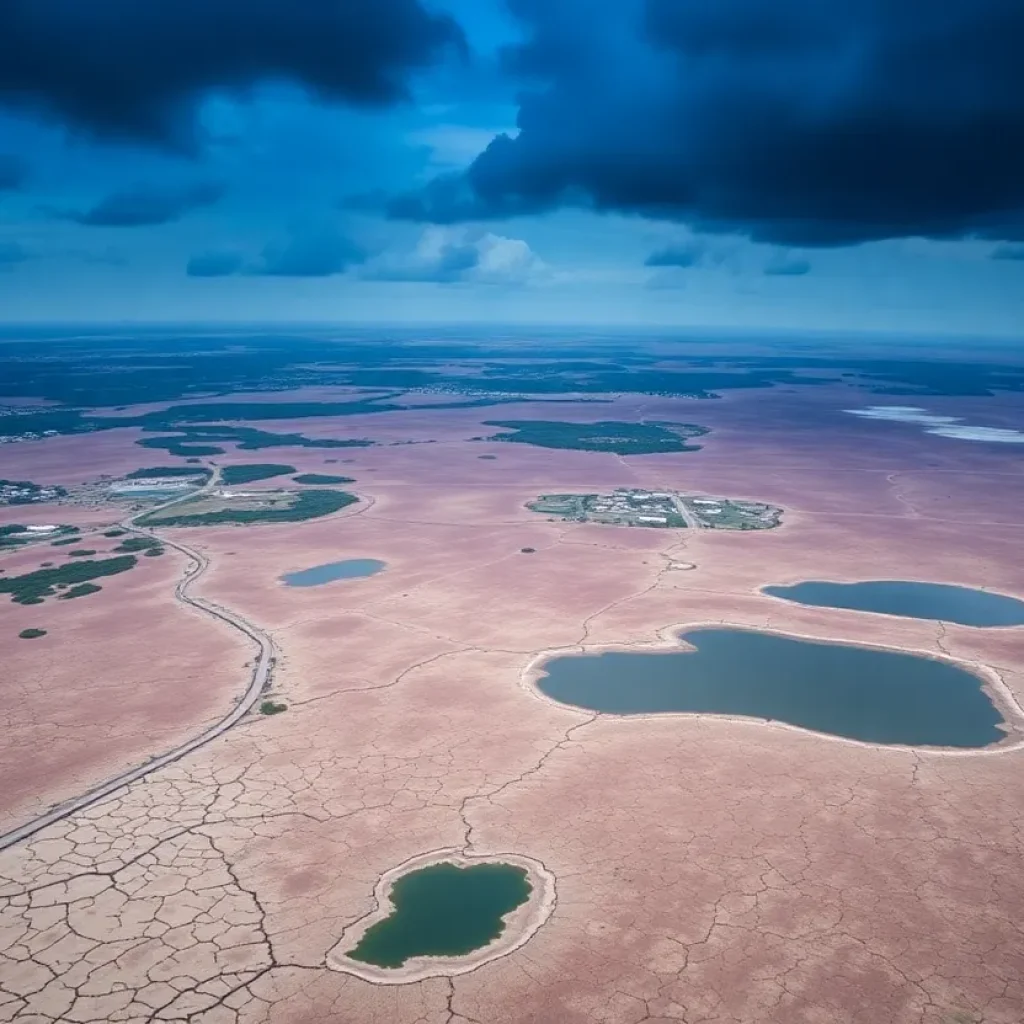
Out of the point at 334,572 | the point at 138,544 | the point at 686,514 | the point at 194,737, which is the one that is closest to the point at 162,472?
the point at 138,544

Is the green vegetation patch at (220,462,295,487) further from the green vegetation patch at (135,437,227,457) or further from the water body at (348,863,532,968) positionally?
the water body at (348,863,532,968)

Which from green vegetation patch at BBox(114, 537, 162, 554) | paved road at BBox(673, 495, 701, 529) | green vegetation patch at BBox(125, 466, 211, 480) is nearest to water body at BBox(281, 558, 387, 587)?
green vegetation patch at BBox(114, 537, 162, 554)

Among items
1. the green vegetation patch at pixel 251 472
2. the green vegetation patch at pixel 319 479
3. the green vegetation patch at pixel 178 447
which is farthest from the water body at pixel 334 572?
the green vegetation patch at pixel 178 447

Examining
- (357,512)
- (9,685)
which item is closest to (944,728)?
(9,685)

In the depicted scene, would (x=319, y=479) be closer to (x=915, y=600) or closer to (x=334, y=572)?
(x=334, y=572)

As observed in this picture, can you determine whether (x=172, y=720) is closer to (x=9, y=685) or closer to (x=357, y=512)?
(x=9, y=685)

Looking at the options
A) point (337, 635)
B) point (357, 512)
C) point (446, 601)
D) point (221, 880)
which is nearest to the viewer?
point (221, 880)
